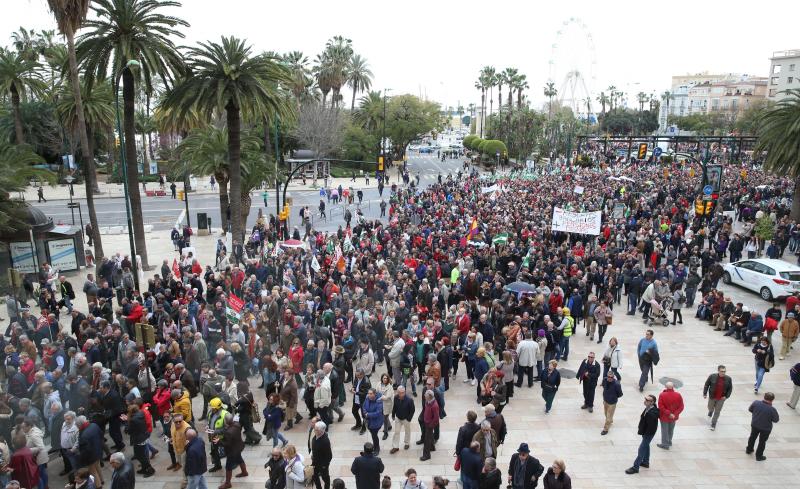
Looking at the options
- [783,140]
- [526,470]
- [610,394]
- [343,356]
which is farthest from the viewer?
[783,140]

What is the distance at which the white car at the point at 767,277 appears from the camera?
20094 mm

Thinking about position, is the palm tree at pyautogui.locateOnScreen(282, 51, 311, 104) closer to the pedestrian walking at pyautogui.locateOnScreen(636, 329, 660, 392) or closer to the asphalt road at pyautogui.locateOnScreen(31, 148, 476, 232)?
the asphalt road at pyautogui.locateOnScreen(31, 148, 476, 232)

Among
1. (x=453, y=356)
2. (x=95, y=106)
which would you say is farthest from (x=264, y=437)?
(x=95, y=106)

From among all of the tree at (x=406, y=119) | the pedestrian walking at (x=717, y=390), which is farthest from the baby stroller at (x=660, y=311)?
the tree at (x=406, y=119)

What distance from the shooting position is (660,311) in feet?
60.8

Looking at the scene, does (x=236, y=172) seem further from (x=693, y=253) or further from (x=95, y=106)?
(x=95, y=106)

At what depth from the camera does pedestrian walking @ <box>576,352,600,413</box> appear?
1200 cm

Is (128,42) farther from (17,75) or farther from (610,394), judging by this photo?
(17,75)

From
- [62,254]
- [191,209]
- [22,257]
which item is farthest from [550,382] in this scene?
[191,209]

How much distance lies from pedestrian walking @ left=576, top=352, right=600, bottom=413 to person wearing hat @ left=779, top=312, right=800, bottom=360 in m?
6.62

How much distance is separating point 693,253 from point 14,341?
22561mm

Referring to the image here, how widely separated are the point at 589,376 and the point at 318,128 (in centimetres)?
5858

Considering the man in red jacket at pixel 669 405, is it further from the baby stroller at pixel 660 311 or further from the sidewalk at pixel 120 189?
the sidewalk at pixel 120 189

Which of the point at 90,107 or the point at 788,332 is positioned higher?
the point at 90,107
